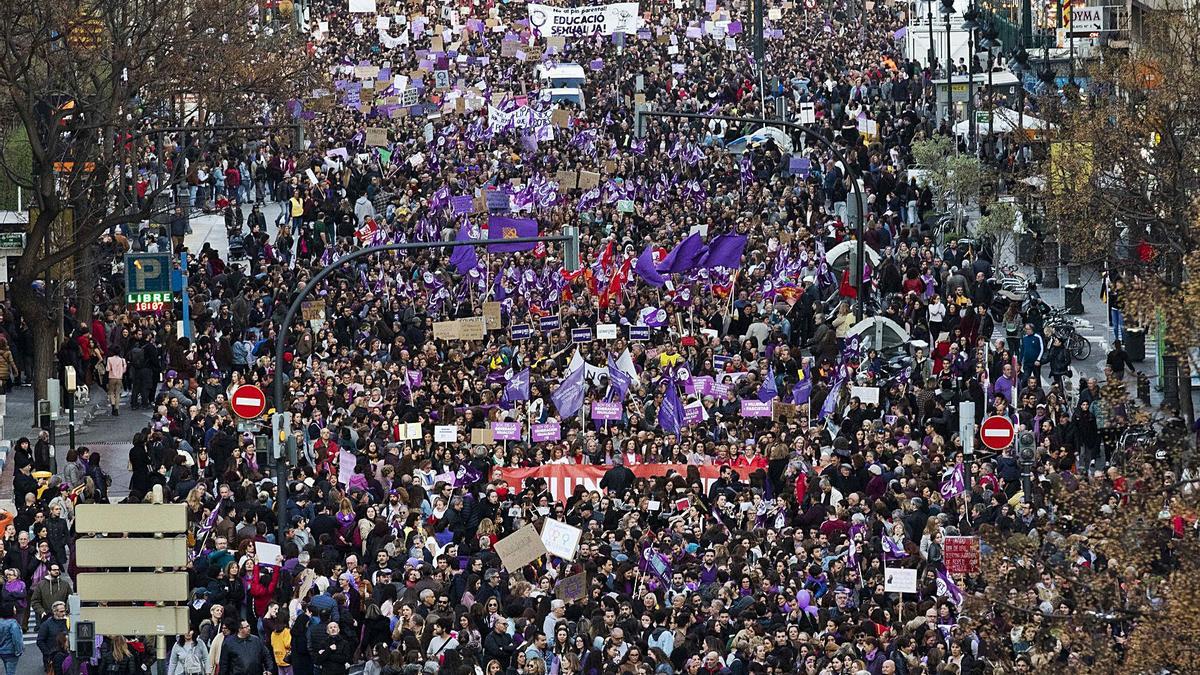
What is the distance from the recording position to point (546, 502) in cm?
3500

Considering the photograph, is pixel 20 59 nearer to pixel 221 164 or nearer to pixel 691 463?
pixel 691 463

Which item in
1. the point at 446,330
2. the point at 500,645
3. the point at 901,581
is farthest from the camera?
the point at 446,330

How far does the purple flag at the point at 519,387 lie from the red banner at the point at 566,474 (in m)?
3.57

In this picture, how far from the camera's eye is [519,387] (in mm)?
41938

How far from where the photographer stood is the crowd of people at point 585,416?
99.5 ft

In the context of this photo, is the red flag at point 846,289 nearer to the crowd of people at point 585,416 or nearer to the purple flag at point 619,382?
the crowd of people at point 585,416

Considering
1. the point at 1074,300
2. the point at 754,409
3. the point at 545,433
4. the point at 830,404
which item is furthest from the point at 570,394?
the point at 1074,300

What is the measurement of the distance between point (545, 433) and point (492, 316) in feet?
22.3

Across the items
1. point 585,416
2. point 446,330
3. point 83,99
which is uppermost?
point 83,99

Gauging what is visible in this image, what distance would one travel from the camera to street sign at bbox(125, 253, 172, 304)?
4975 cm

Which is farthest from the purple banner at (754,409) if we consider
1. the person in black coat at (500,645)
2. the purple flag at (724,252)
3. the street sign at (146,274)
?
the street sign at (146,274)

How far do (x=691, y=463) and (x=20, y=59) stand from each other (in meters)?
15.0

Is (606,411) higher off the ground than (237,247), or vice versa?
(606,411)

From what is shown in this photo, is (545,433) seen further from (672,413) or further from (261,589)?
(261,589)
